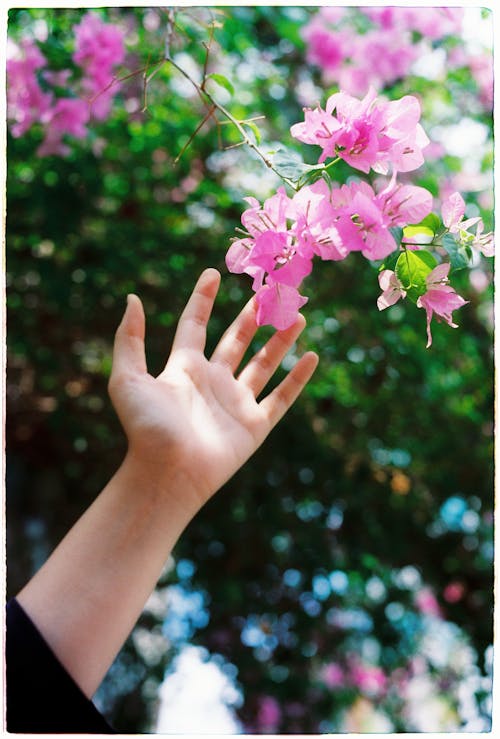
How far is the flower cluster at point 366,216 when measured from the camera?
2.06 ft

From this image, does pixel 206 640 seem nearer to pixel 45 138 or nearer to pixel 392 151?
pixel 45 138

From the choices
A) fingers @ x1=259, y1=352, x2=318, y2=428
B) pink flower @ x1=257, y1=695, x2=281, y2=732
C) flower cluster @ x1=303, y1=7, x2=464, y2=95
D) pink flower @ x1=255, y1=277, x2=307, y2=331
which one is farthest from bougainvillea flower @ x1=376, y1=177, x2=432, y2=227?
pink flower @ x1=257, y1=695, x2=281, y2=732

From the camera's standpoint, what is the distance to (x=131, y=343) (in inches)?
31.1

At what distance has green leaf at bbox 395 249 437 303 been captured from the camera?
0.65 m

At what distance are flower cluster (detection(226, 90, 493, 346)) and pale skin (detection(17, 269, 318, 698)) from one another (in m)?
0.12

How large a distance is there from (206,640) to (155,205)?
3.60 feet

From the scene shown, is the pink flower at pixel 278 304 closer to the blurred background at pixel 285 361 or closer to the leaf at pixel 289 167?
the leaf at pixel 289 167

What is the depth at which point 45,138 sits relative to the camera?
1585 mm

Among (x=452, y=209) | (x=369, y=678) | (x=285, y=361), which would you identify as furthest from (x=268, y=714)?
(x=452, y=209)

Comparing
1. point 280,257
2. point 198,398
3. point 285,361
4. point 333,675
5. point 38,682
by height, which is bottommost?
point 333,675

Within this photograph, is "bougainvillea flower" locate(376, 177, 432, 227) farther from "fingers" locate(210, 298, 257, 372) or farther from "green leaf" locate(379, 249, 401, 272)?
"fingers" locate(210, 298, 257, 372)

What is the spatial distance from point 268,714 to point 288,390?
154 centimetres

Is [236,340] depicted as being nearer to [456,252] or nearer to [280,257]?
[280,257]

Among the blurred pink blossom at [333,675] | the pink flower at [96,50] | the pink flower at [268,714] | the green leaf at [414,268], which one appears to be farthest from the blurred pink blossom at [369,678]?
the green leaf at [414,268]
